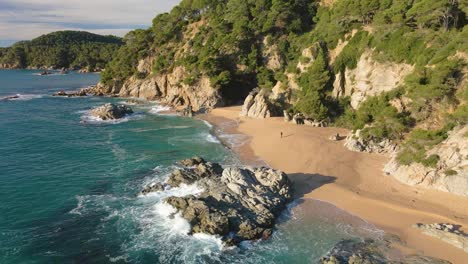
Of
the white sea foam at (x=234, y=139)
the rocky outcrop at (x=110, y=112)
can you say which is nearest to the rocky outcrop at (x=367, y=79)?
the white sea foam at (x=234, y=139)

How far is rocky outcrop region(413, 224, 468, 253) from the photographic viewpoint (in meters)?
21.4

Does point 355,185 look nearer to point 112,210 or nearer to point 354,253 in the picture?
point 354,253

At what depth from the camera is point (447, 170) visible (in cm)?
2800

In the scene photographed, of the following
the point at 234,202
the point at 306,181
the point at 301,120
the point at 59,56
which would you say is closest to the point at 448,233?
the point at 306,181

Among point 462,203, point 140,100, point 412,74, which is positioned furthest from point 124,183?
point 140,100

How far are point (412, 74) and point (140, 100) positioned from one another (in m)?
55.5

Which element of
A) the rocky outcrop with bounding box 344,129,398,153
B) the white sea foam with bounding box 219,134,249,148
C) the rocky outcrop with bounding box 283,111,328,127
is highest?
the rocky outcrop with bounding box 283,111,328,127

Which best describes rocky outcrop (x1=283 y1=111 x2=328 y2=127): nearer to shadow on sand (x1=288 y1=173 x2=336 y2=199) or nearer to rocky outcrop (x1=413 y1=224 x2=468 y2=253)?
shadow on sand (x1=288 y1=173 x2=336 y2=199)

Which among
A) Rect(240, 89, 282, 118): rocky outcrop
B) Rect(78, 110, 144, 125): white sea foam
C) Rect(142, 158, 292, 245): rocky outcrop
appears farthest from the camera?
Rect(78, 110, 144, 125): white sea foam

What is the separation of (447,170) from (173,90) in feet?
173

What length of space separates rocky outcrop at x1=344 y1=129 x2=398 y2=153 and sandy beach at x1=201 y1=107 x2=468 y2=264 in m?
0.93

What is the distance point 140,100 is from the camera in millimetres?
75688

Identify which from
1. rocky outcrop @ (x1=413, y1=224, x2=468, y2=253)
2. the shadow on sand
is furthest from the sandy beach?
rocky outcrop @ (x1=413, y1=224, x2=468, y2=253)

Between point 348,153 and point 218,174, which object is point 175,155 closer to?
point 218,174
